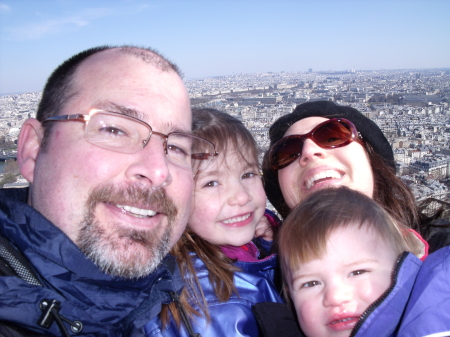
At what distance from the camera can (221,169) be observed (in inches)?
75.2

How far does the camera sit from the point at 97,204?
131cm

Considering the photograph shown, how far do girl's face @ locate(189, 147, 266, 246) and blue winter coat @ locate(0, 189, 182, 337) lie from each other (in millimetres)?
559

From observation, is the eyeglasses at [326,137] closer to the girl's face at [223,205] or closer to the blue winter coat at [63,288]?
the girl's face at [223,205]

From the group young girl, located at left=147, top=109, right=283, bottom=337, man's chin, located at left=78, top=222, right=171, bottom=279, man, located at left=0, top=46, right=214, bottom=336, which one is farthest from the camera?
young girl, located at left=147, top=109, right=283, bottom=337

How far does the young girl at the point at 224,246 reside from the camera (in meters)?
1.49

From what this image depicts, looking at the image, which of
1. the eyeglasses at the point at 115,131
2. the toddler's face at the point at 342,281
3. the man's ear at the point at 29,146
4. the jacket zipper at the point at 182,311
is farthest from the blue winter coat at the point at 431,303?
the man's ear at the point at 29,146

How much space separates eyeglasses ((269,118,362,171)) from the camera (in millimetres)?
1910

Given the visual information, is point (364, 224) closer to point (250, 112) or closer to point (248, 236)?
point (248, 236)

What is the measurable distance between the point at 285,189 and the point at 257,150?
1.02 ft

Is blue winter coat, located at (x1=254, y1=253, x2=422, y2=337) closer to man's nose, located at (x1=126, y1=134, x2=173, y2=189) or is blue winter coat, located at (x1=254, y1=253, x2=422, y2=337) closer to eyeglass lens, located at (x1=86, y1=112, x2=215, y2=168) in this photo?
man's nose, located at (x1=126, y1=134, x2=173, y2=189)

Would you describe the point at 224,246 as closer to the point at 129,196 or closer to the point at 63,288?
the point at 129,196

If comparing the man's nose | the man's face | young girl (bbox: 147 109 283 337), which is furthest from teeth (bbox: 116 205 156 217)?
young girl (bbox: 147 109 283 337)

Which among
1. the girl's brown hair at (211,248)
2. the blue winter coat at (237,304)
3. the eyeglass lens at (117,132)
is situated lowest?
the blue winter coat at (237,304)

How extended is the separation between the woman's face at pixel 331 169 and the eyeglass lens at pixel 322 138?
3 centimetres
